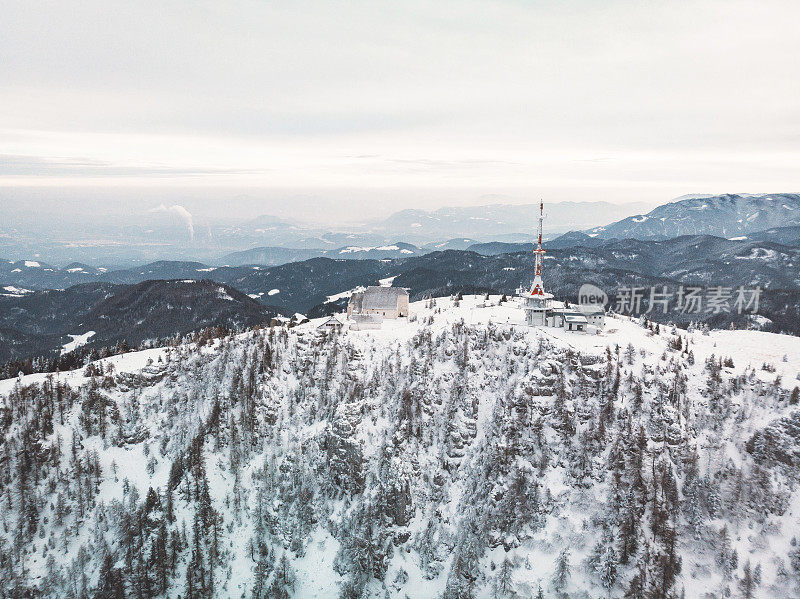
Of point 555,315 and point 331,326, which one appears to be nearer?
point 555,315

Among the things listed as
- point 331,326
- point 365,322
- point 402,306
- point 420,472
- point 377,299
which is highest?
point 377,299

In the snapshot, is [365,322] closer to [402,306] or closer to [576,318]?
[402,306]

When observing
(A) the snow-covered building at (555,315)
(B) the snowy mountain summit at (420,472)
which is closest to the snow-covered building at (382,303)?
(B) the snowy mountain summit at (420,472)

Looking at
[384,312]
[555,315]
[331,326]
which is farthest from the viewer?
[384,312]

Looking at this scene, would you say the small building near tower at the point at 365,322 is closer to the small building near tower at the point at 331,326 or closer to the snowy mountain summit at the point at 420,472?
the small building near tower at the point at 331,326

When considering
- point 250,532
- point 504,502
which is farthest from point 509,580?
point 250,532

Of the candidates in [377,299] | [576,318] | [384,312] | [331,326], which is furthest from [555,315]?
[331,326]

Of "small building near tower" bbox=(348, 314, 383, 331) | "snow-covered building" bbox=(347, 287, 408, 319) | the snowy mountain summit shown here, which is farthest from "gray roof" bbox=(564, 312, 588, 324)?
"small building near tower" bbox=(348, 314, 383, 331)
